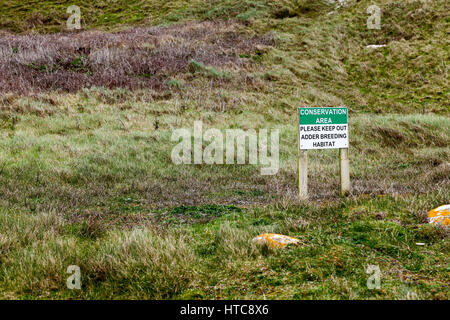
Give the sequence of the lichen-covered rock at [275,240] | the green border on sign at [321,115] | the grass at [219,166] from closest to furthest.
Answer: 1. the grass at [219,166]
2. the lichen-covered rock at [275,240]
3. the green border on sign at [321,115]

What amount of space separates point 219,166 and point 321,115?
13.6ft

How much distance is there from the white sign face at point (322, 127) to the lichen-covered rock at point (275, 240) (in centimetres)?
276

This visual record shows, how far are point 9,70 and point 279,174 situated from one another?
13000mm

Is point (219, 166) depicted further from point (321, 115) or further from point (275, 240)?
point (275, 240)

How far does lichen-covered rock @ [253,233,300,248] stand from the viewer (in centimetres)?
454

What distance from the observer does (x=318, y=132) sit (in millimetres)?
7227

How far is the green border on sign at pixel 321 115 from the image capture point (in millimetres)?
7070

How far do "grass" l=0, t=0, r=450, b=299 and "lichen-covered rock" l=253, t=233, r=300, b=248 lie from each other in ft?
0.55

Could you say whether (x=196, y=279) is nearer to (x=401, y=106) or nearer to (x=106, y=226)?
(x=106, y=226)

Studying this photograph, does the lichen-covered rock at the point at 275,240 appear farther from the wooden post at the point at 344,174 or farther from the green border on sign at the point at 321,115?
the wooden post at the point at 344,174

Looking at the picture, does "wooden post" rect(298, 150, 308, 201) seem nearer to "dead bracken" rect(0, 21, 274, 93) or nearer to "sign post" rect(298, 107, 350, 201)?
"sign post" rect(298, 107, 350, 201)

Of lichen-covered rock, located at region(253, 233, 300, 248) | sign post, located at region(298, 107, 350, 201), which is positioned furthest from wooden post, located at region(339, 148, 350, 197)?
lichen-covered rock, located at region(253, 233, 300, 248)

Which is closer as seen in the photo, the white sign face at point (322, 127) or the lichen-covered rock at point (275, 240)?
the lichen-covered rock at point (275, 240)

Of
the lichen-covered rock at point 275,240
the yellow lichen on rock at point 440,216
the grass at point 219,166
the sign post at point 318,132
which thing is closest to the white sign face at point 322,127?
the sign post at point 318,132
